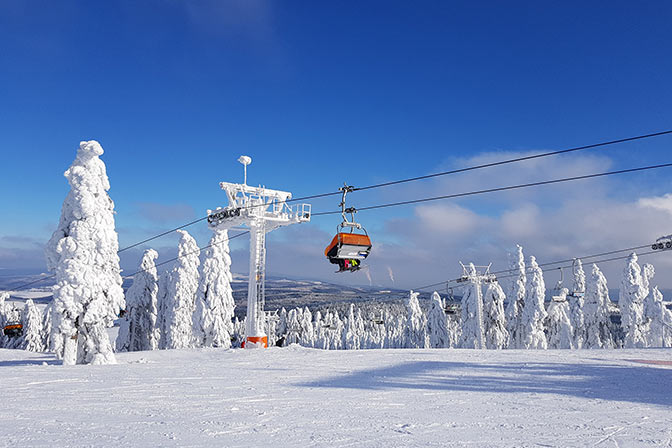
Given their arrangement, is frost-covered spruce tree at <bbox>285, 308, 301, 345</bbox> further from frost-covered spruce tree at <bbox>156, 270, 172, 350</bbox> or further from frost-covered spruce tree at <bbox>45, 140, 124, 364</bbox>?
frost-covered spruce tree at <bbox>45, 140, 124, 364</bbox>

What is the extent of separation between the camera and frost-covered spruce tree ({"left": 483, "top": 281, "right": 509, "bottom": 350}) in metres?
49.5

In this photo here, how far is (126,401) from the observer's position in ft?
32.5

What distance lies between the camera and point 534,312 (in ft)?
153

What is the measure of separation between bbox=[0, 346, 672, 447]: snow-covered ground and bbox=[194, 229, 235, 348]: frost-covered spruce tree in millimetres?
19960

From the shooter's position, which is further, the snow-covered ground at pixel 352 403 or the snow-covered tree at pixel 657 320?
the snow-covered tree at pixel 657 320

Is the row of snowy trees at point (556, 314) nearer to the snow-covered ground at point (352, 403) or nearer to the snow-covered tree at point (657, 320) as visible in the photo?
the snow-covered tree at point (657, 320)

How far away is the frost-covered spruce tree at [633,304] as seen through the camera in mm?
44750

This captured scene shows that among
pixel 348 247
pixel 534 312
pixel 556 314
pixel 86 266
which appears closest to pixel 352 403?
pixel 348 247

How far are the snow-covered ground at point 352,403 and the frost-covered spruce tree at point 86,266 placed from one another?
210 inches

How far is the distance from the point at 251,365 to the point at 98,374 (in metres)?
4.91

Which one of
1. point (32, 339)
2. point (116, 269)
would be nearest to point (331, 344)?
point (32, 339)

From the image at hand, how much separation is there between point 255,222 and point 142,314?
19953 mm

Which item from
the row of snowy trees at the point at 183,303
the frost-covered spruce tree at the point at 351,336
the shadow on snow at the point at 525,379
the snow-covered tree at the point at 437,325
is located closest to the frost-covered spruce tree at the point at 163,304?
the row of snowy trees at the point at 183,303

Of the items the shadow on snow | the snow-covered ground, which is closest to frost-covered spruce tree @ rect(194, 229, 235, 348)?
the snow-covered ground
